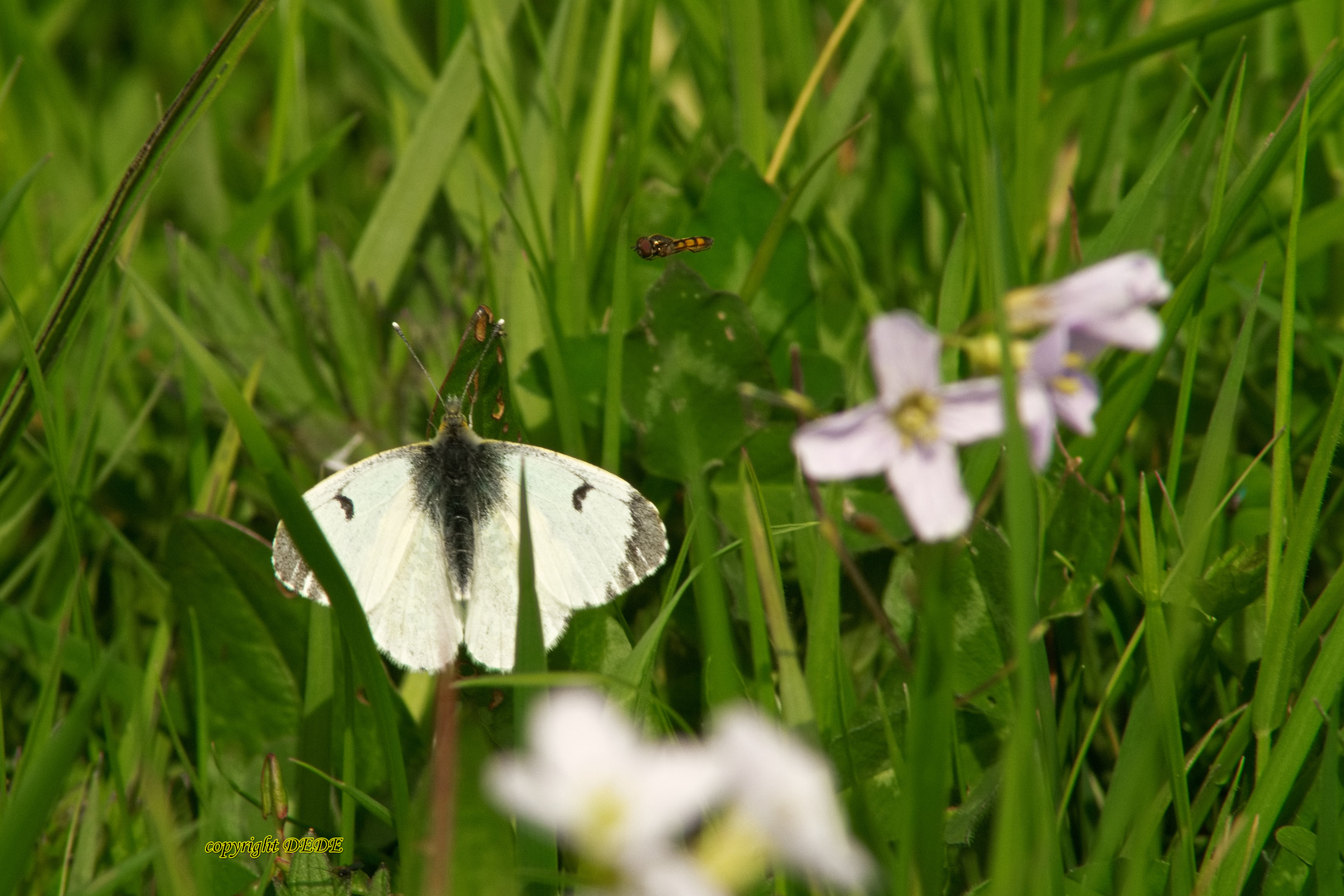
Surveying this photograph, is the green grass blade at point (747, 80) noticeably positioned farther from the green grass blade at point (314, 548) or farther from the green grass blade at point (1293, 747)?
the green grass blade at point (1293, 747)

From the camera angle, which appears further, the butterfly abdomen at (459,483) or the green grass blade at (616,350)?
the butterfly abdomen at (459,483)

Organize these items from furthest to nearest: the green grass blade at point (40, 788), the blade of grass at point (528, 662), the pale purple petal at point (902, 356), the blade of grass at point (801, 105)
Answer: the blade of grass at point (801, 105) < the blade of grass at point (528, 662) < the green grass blade at point (40, 788) < the pale purple petal at point (902, 356)

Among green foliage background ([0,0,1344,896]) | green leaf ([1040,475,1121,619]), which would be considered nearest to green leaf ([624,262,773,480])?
green foliage background ([0,0,1344,896])

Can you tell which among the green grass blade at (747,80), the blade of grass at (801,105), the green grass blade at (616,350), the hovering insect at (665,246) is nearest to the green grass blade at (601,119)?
the green grass blade at (747,80)

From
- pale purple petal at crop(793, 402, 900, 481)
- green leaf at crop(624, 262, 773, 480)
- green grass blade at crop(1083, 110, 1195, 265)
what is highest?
green grass blade at crop(1083, 110, 1195, 265)

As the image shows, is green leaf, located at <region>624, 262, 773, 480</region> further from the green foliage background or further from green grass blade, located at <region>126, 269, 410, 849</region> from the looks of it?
green grass blade, located at <region>126, 269, 410, 849</region>

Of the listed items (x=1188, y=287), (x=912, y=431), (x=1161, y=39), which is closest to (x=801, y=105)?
(x=1161, y=39)

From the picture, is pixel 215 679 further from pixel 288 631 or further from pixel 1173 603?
pixel 1173 603

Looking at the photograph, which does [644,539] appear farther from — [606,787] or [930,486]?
[606,787]
